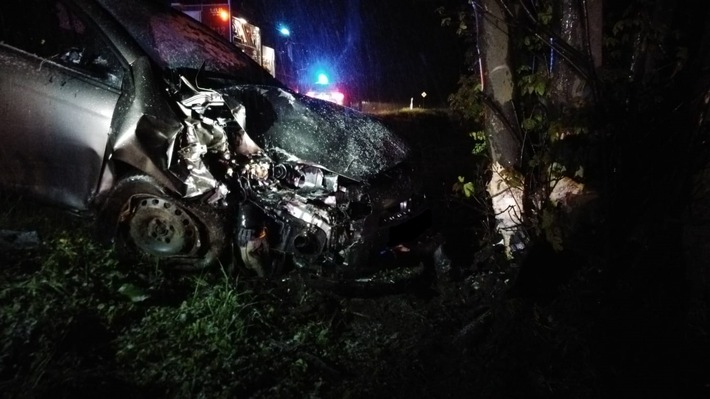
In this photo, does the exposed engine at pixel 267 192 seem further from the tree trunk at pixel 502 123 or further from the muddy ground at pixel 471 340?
the tree trunk at pixel 502 123

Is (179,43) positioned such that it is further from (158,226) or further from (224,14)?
(224,14)

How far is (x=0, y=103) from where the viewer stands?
3389mm

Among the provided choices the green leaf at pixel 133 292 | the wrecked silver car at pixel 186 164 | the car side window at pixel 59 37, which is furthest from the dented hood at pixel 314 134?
the green leaf at pixel 133 292

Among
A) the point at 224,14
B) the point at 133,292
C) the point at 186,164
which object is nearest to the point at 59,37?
the point at 186,164

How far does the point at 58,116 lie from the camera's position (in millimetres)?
3348

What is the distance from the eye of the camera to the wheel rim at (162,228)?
3.30m

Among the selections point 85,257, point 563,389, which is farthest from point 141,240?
point 563,389

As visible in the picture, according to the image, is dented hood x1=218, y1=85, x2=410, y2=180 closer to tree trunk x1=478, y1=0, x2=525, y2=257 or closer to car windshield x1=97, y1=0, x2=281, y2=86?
car windshield x1=97, y1=0, x2=281, y2=86

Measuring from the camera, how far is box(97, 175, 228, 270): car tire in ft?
10.7

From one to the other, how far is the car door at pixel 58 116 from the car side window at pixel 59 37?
10mm

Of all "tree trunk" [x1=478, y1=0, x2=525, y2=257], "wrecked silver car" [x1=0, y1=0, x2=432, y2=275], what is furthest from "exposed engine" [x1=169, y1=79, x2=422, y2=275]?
"tree trunk" [x1=478, y1=0, x2=525, y2=257]

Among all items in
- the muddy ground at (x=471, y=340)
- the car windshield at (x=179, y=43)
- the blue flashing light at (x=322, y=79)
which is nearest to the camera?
the muddy ground at (x=471, y=340)

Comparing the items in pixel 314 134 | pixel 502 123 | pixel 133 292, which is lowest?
pixel 133 292

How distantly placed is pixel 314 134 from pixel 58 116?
187 centimetres
